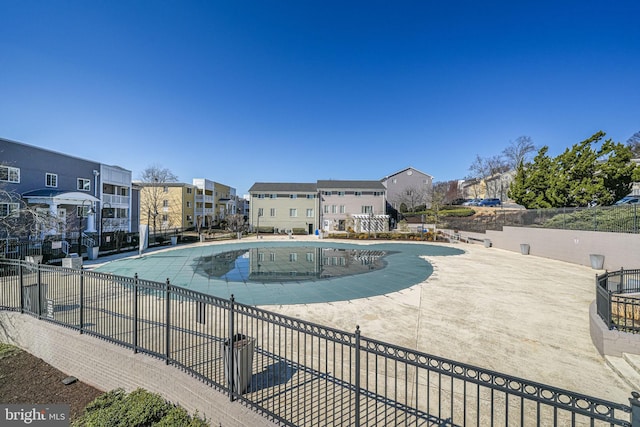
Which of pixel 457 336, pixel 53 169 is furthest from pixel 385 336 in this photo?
pixel 53 169

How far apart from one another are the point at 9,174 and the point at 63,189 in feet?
15.0

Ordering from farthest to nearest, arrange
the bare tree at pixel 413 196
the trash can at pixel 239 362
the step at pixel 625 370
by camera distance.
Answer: the bare tree at pixel 413 196 → the step at pixel 625 370 → the trash can at pixel 239 362

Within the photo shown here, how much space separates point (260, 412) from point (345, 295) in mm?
6434

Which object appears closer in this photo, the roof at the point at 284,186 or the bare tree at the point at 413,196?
the roof at the point at 284,186

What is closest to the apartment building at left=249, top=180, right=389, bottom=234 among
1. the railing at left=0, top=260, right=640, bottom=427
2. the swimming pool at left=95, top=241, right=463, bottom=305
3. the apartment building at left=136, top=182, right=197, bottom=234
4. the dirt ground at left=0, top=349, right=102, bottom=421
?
the apartment building at left=136, top=182, right=197, bottom=234

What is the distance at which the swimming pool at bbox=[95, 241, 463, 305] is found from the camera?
10.2 metres

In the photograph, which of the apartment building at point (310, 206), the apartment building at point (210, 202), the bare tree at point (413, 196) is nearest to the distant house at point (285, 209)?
the apartment building at point (310, 206)

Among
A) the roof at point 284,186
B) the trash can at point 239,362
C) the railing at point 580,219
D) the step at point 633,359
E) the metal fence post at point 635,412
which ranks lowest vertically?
the step at point 633,359

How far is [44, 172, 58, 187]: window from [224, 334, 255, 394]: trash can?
2777 cm

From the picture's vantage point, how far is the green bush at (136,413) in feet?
14.1

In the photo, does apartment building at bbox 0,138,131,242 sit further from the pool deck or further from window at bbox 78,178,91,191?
the pool deck

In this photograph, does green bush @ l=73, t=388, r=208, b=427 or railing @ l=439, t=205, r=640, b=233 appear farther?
railing @ l=439, t=205, r=640, b=233

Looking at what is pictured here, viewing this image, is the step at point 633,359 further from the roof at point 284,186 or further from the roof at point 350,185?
the roof at point 284,186

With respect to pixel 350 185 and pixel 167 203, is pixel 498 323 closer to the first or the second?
pixel 350 185
